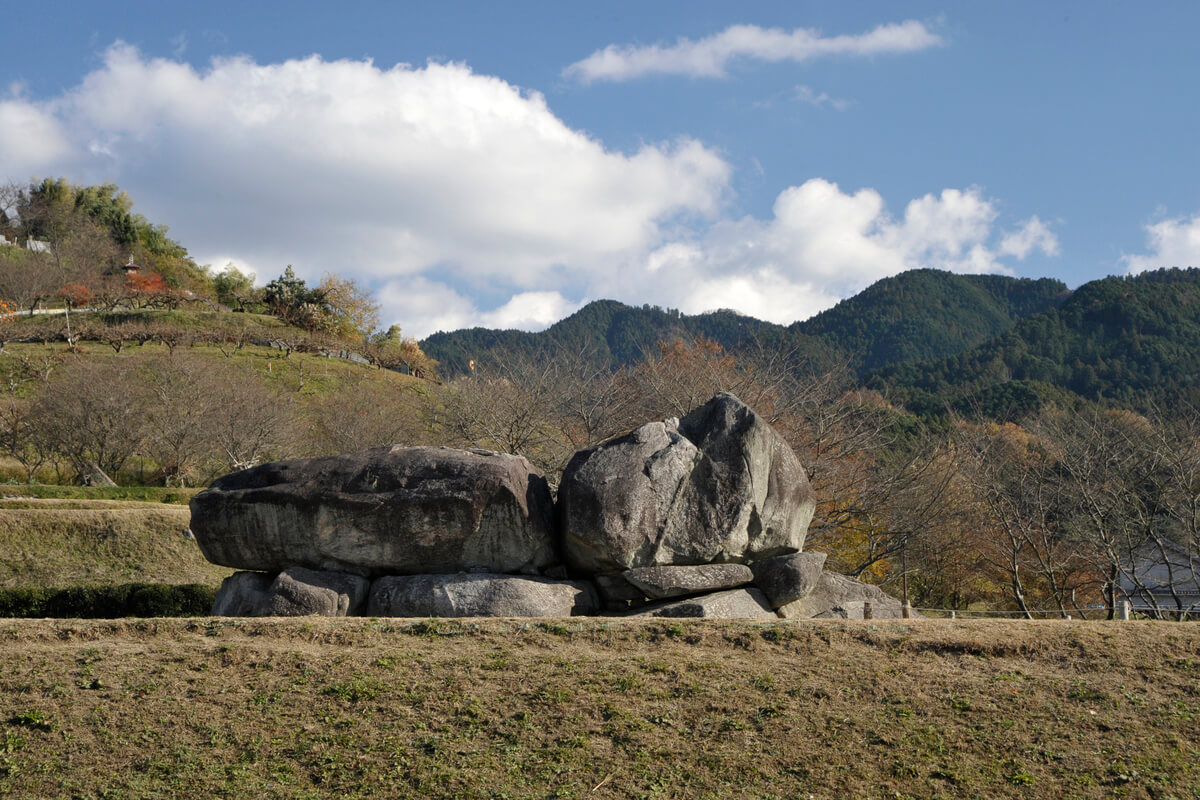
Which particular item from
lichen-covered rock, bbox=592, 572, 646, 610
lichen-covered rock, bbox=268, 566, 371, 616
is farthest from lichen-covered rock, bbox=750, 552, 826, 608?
lichen-covered rock, bbox=268, 566, 371, 616

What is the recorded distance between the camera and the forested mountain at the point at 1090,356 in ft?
188

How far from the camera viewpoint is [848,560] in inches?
1208

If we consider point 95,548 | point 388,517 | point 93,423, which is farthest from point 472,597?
point 93,423

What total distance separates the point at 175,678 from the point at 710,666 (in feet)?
19.2

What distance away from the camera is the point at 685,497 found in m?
14.6

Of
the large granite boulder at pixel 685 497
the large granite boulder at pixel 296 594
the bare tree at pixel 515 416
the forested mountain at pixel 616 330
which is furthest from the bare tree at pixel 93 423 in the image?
the forested mountain at pixel 616 330

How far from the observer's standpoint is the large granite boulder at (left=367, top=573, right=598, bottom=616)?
534 inches

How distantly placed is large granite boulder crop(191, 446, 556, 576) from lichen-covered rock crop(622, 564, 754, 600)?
1.58m

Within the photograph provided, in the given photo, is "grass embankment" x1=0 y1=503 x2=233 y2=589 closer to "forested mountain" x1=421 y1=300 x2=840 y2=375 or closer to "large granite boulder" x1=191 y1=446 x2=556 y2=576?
"large granite boulder" x1=191 y1=446 x2=556 y2=576

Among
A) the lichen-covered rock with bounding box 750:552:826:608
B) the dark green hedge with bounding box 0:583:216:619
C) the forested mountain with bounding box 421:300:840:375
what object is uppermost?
the forested mountain with bounding box 421:300:840:375

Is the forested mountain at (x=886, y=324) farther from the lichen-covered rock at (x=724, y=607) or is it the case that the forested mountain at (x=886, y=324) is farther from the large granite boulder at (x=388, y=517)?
the lichen-covered rock at (x=724, y=607)

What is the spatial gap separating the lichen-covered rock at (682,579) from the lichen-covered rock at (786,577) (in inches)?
19.8

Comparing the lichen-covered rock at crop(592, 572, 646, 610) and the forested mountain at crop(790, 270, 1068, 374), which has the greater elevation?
the forested mountain at crop(790, 270, 1068, 374)

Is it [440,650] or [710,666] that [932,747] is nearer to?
[710,666]
